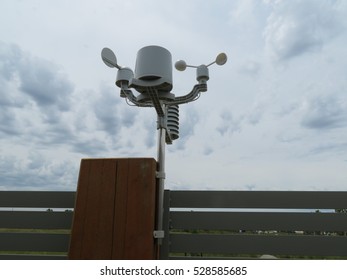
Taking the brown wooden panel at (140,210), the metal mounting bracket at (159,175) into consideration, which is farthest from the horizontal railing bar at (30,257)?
the metal mounting bracket at (159,175)

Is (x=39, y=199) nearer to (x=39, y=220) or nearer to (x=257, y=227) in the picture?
(x=39, y=220)

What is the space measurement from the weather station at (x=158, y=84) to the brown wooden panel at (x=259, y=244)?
0.41m

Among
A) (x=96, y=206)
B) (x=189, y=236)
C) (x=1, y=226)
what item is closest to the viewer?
(x=96, y=206)

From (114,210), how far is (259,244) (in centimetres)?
163

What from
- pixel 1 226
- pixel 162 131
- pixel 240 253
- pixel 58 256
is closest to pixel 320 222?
pixel 240 253

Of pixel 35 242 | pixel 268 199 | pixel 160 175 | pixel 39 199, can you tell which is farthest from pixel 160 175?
pixel 35 242

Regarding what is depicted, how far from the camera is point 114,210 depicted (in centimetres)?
255

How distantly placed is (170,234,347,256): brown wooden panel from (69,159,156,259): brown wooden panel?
0.56 meters

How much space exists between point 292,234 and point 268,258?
38cm

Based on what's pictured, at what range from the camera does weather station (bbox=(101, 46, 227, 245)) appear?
260cm

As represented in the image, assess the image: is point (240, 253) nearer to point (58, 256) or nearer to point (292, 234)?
point (292, 234)

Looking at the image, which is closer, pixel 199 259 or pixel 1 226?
pixel 199 259

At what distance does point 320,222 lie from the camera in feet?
8.79

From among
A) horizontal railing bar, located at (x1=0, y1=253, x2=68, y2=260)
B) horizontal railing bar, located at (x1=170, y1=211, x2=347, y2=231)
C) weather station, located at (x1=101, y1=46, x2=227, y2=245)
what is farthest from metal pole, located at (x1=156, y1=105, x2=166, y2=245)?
horizontal railing bar, located at (x1=0, y1=253, x2=68, y2=260)
